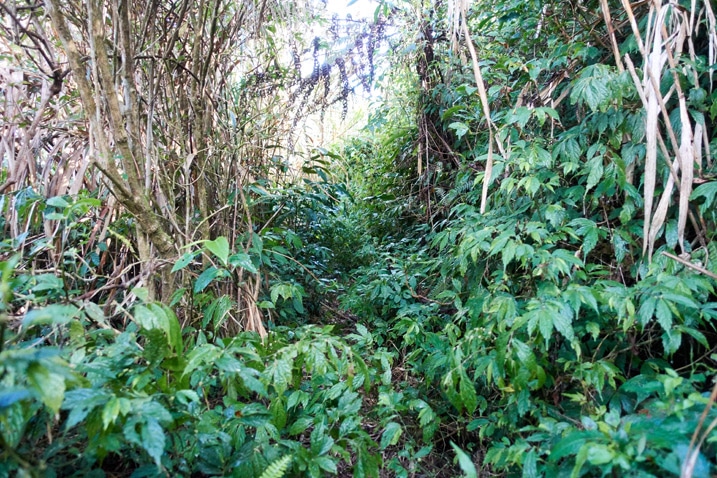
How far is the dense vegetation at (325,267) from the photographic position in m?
1.00

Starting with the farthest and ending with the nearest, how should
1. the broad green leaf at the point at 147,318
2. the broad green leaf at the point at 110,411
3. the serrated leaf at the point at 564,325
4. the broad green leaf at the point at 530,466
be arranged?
the serrated leaf at the point at 564,325 < the broad green leaf at the point at 530,466 < the broad green leaf at the point at 147,318 < the broad green leaf at the point at 110,411

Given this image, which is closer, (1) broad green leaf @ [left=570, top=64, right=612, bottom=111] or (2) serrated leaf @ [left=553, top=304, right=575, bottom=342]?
(2) serrated leaf @ [left=553, top=304, right=575, bottom=342]

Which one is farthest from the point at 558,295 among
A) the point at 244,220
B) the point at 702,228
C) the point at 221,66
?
the point at 221,66

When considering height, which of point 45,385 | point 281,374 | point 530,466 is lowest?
point 530,466

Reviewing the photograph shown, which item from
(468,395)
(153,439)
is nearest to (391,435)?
(468,395)

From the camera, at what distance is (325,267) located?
2.70 meters

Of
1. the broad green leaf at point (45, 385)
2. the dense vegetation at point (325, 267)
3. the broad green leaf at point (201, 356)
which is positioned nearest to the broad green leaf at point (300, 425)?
the dense vegetation at point (325, 267)

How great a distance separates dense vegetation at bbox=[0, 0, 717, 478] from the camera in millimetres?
996

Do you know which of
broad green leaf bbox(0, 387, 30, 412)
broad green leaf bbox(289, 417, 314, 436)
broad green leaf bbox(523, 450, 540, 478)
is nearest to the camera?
broad green leaf bbox(0, 387, 30, 412)

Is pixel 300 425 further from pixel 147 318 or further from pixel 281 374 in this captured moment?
pixel 147 318

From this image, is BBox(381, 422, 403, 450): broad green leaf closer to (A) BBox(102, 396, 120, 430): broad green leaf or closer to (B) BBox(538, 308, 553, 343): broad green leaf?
(B) BBox(538, 308, 553, 343): broad green leaf

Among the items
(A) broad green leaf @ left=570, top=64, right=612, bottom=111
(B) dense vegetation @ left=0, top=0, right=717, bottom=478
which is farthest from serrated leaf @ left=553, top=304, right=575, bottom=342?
(A) broad green leaf @ left=570, top=64, right=612, bottom=111

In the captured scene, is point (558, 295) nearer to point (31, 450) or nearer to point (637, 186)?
point (637, 186)

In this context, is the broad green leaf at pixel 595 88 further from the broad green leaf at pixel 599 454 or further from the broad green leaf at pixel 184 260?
the broad green leaf at pixel 184 260
